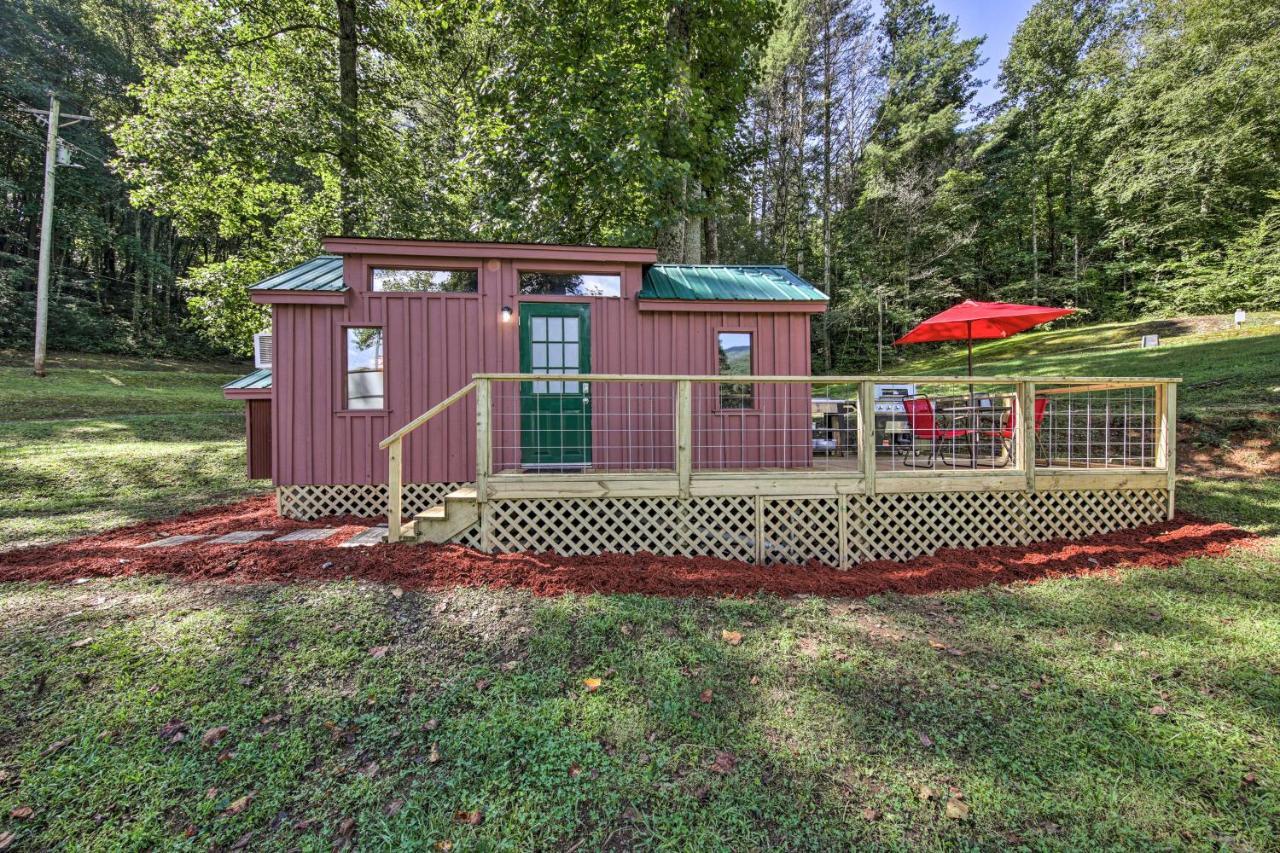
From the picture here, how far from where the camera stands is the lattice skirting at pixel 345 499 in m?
5.90

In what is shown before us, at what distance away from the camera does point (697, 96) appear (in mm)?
8906

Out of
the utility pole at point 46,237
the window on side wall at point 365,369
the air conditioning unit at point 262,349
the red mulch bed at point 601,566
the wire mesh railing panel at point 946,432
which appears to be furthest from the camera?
the utility pole at point 46,237

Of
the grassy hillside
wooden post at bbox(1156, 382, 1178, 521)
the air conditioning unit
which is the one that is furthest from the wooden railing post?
the air conditioning unit

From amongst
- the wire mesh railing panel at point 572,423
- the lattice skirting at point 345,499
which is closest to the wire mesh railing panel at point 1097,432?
the wire mesh railing panel at point 572,423

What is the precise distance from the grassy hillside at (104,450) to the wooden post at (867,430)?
26.6 feet

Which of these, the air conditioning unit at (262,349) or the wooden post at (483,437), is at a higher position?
the air conditioning unit at (262,349)

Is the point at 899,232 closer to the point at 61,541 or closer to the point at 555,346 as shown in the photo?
the point at 555,346

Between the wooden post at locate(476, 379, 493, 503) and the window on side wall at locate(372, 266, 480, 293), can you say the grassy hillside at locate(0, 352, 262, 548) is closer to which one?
the window on side wall at locate(372, 266, 480, 293)

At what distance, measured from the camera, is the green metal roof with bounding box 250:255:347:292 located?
560cm

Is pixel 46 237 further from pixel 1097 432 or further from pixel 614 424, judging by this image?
pixel 1097 432

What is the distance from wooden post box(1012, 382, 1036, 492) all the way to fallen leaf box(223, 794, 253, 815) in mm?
6125

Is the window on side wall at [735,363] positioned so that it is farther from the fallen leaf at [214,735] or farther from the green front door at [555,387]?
the fallen leaf at [214,735]

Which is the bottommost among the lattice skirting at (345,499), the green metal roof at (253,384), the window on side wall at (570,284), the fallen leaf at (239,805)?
the fallen leaf at (239,805)

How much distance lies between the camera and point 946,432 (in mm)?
5340
